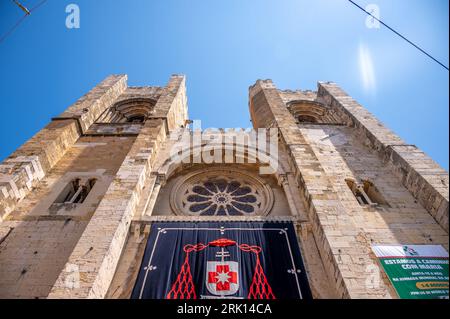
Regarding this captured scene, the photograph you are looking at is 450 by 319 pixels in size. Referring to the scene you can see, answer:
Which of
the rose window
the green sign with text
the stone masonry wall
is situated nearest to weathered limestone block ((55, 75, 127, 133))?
the stone masonry wall

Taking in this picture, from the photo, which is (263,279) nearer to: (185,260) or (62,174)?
(185,260)

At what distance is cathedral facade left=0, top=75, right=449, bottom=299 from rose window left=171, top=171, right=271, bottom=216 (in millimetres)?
40

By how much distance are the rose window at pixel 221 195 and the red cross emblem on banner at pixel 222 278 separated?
8.36 feet

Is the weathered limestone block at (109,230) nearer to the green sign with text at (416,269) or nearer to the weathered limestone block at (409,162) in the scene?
the green sign with text at (416,269)

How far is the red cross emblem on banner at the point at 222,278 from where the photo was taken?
4918 mm

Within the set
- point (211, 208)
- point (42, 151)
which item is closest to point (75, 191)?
point (42, 151)

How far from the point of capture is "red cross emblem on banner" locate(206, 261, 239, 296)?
194 inches

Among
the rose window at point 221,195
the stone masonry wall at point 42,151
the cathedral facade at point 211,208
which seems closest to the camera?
the cathedral facade at point 211,208

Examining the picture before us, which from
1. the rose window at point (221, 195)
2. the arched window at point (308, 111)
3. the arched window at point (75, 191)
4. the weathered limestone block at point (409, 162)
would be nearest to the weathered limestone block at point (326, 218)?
the rose window at point (221, 195)

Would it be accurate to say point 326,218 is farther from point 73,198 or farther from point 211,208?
point 73,198

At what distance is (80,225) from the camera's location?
6445 mm

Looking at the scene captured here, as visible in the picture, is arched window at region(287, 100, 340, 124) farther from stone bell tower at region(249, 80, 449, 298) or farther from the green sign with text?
the green sign with text

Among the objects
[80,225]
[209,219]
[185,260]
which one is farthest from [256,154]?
[80,225]

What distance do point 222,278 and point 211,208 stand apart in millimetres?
3143
